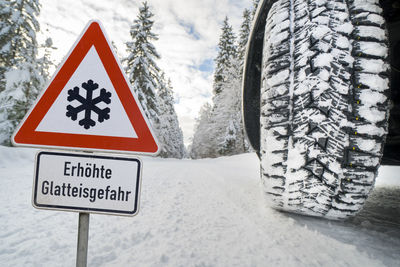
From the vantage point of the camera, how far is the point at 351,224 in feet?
4.74

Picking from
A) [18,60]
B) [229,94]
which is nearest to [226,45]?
[229,94]

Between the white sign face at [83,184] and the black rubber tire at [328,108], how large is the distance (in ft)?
2.76

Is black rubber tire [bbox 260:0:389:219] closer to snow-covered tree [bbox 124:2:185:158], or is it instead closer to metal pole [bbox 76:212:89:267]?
metal pole [bbox 76:212:89:267]

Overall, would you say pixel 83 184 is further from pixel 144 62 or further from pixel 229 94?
pixel 229 94

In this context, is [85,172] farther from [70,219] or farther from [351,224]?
[351,224]

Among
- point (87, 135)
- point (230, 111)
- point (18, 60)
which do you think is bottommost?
point (87, 135)

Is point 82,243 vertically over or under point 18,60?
under

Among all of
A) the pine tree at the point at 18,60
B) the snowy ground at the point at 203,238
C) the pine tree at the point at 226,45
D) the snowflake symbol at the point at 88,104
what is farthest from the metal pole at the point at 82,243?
the pine tree at the point at 226,45

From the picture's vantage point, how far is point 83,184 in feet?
2.67

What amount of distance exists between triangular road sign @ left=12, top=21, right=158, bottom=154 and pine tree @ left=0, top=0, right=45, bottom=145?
40.3ft

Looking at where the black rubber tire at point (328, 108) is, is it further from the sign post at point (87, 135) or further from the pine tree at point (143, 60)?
the pine tree at point (143, 60)

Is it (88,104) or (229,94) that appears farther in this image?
(229,94)

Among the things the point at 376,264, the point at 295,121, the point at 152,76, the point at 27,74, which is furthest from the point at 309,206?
the point at 152,76

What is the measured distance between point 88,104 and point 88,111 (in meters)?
0.03
